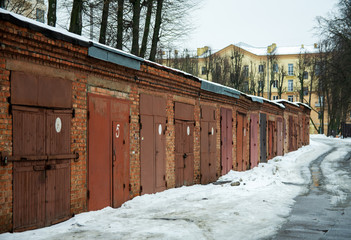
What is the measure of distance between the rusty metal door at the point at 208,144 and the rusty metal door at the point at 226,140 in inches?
35.5

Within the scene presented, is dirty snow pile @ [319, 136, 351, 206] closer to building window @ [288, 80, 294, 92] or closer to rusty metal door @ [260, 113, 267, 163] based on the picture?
rusty metal door @ [260, 113, 267, 163]

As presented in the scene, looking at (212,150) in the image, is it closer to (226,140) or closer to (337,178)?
(226,140)

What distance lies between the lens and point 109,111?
8320 millimetres

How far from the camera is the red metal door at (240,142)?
16938 mm

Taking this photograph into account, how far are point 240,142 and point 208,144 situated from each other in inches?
156

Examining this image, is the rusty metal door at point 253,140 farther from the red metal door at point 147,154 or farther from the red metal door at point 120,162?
the red metal door at point 120,162

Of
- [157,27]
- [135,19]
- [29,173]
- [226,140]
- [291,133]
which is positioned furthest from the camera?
[291,133]

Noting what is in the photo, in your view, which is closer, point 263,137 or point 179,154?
point 179,154

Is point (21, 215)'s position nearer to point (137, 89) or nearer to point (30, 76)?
point (30, 76)

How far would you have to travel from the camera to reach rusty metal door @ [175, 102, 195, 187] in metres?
11.6

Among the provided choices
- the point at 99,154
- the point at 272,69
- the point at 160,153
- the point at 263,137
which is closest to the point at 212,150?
the point at 160,153

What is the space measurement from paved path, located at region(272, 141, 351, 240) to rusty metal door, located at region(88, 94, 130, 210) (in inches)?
139

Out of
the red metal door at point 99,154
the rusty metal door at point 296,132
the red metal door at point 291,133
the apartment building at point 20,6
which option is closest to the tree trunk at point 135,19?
the apartment building at point 20,6

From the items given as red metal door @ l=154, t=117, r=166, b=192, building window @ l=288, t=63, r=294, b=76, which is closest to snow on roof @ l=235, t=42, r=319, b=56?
building window @ l=288, t=63, r=294, b=76
